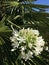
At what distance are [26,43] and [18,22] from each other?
56cm

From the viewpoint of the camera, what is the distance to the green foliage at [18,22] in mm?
1970

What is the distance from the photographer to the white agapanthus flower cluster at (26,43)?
1845 mm

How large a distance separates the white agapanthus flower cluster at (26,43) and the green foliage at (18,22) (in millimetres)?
62

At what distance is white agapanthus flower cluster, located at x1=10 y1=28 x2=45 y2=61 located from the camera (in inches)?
72.6

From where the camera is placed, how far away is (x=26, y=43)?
1854mm

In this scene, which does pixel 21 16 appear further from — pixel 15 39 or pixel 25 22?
pixel 15 39

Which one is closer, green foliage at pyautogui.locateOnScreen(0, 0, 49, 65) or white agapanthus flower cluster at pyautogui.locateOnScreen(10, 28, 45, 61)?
white agapanthus flower cluster at pyautogui.locateOnScreen(10, 28, 45, 61)

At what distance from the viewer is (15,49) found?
1.91 metres

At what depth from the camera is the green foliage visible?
1.97 m

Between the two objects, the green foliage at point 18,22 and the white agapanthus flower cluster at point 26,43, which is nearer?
the white agapanthus flower cluster at point 26,43

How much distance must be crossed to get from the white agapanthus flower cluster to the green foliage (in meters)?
0.06

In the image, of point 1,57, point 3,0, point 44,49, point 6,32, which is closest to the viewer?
point 6,32

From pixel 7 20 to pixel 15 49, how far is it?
0.38 metres

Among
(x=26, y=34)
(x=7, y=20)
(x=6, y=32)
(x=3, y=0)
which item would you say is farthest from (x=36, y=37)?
(x=3, y=0)
